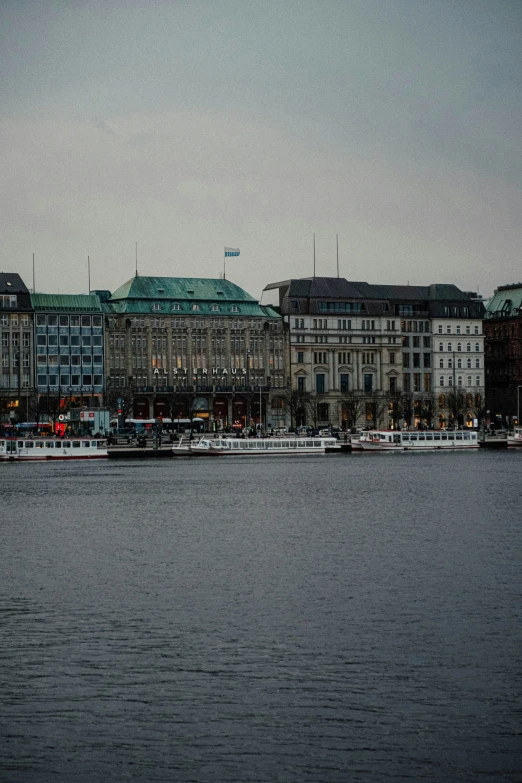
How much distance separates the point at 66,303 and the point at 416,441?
53671 millimetres

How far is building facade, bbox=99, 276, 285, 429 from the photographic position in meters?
184

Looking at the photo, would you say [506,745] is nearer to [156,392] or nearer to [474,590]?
[474,590]

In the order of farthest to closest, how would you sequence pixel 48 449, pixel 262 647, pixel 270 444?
pixel 270 444 < pixel 48 449 < pixel 262 647

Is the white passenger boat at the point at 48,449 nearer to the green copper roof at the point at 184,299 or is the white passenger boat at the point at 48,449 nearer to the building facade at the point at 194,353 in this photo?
the building facade at the point at 194,353

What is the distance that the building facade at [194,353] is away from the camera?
602ft

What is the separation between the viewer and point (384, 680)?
31484mm

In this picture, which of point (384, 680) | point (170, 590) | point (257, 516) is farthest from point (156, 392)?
point (384, 680)

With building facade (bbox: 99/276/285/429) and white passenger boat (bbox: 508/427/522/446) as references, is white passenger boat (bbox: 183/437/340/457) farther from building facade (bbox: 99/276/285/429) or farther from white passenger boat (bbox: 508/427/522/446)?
building facade (bbox: 99/276/285/429)

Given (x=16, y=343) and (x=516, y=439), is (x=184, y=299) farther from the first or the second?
(x=516, y=439)

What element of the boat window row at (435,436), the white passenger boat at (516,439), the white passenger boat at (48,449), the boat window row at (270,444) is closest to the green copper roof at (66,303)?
the boat window row at (270,444)

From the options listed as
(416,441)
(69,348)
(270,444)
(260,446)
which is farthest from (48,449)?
(69,348)

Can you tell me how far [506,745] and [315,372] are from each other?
171993 mm

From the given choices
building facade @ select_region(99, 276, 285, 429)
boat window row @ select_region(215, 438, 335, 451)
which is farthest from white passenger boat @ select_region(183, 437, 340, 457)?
building facade @ select_region(99, 276, 285, 429)

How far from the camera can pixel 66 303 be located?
180125 millimetres
